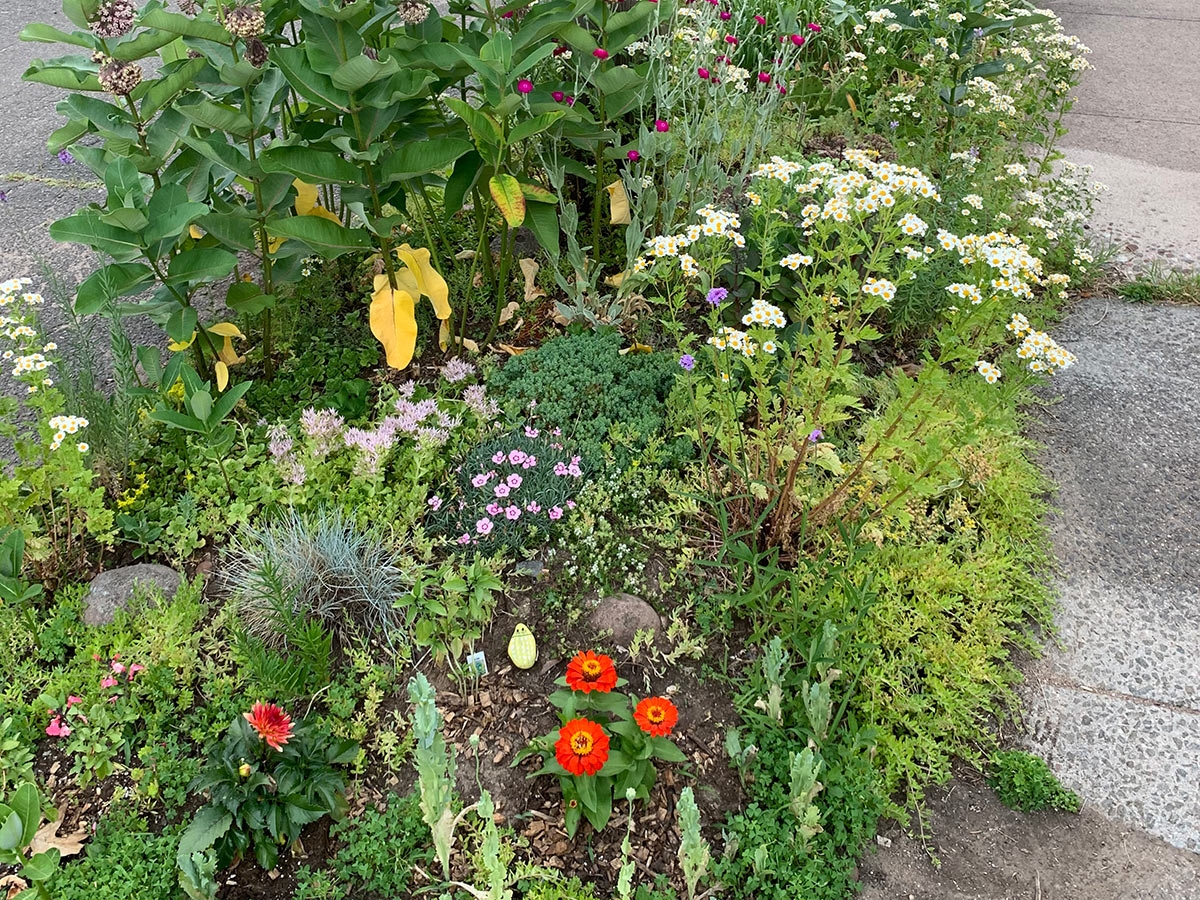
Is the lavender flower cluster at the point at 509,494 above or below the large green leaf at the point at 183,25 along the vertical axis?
below

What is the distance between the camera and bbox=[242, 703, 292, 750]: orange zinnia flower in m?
1.92

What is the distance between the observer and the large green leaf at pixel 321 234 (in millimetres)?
2684

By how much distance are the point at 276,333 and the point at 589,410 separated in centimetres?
131

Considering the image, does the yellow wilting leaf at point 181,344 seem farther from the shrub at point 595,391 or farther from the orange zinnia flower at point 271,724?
the orange zinnia flower at point 271,724

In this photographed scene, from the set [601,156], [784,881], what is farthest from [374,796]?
[601,156]

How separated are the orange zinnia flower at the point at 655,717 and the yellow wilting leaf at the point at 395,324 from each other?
1454 mm

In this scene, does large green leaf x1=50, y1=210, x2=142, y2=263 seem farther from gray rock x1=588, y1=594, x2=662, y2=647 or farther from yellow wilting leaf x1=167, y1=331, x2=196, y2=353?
gray rock x1=588, y1=594, x2=662, y2=647

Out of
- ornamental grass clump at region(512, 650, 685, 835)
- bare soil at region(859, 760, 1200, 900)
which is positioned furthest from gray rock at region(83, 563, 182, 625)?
bare soil at region(859, 760, 1200, 900)

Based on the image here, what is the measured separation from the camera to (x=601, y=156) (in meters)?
3.30

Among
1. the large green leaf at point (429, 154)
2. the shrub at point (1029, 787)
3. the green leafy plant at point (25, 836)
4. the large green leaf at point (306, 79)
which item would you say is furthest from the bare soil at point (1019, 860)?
the large green leaf at point (306, 79)

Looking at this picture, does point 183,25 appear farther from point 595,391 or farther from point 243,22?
point 595,391

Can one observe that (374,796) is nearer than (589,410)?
Yes

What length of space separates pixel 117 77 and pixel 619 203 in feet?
6.04

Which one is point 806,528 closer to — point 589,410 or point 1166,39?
point 589,410
